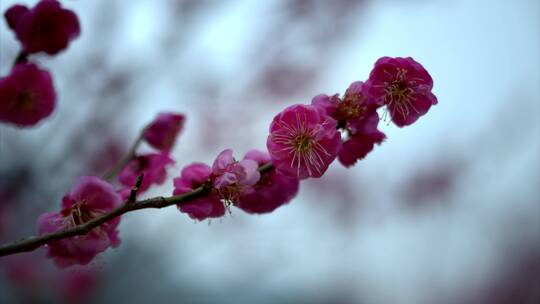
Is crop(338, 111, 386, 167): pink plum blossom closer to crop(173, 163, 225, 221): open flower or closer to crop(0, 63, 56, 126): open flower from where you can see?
crop(173, 163, 225, 221): open flower

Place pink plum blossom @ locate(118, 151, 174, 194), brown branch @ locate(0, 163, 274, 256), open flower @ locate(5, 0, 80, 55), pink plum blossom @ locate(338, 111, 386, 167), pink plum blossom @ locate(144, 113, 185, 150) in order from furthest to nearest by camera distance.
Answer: pink plum blossom @ locate(144, 113, 185, 150) → pink plum blossom @ locate(118, 151, 174, 194) → open flower @ locate(5, 0, 80, 55) → pink plum blossom @ locate(338, 111, 386, 167) → brown branch @ locate(0, 163, 274, 256)

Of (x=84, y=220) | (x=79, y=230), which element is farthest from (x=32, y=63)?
(x=79, y=230)

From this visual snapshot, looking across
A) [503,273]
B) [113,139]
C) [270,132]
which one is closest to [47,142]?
[113,139]

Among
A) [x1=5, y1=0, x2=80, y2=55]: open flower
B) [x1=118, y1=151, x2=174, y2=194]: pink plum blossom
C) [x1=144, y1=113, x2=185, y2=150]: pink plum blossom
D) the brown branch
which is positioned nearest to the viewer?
the brown branch

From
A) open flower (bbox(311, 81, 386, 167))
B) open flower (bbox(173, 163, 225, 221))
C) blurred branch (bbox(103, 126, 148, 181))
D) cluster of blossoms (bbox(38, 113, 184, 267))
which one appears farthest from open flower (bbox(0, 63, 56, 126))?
open flower (bbox(311, 81, 386, 167))

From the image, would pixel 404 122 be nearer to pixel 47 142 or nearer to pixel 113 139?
pixel 47 142

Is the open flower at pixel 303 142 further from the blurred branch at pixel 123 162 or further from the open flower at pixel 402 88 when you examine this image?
Result: the blurred branch at pixel 123 162

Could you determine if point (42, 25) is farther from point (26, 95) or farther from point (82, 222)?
point (82, 222)
